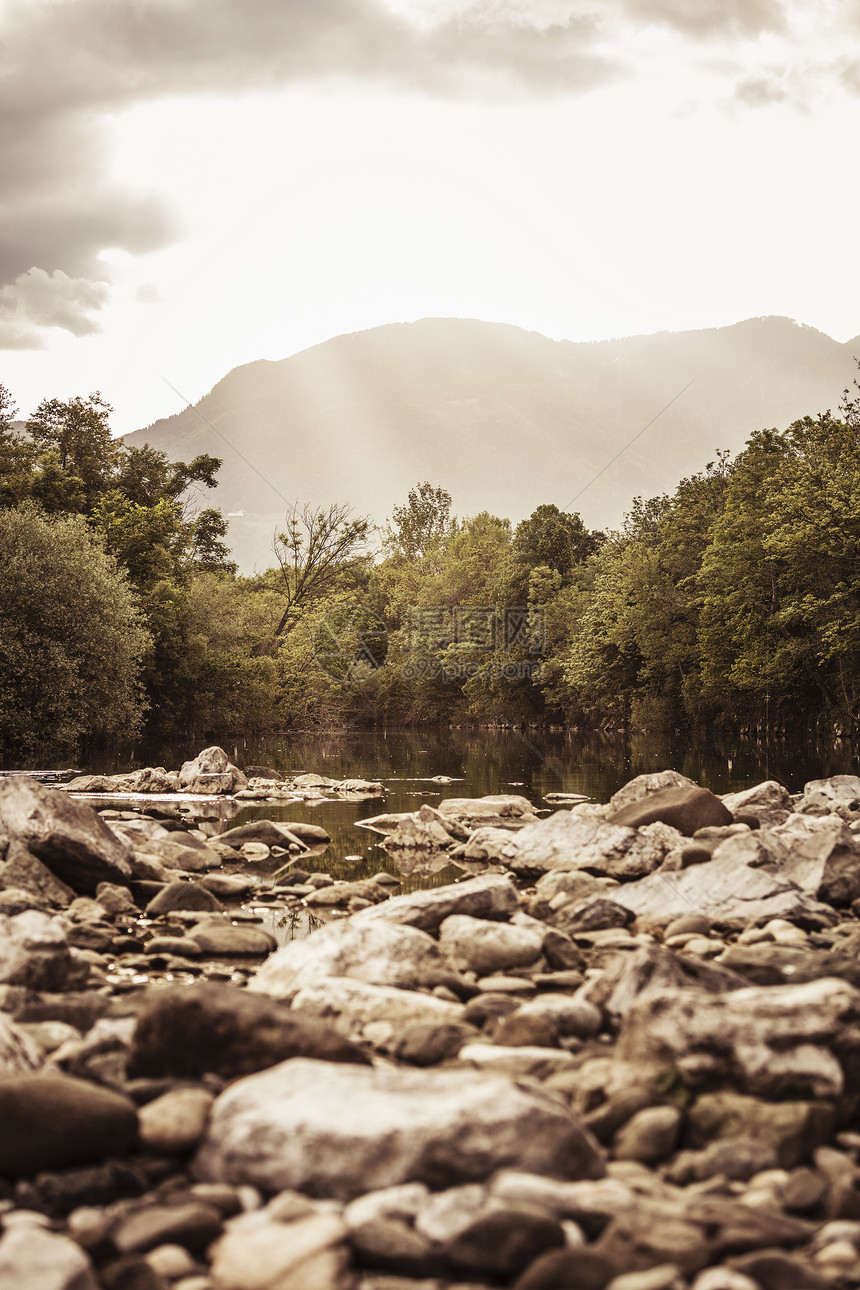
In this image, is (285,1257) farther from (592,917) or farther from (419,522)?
(419,522)

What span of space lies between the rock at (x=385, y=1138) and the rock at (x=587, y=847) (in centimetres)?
749

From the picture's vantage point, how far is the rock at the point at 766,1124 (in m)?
4.47

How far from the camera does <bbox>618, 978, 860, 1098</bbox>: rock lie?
482cm

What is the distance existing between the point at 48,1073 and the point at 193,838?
9078 millimetres

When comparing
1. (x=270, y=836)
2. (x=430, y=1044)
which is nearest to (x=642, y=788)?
(x=270, y=836)

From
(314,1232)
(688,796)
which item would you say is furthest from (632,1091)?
(688,796)

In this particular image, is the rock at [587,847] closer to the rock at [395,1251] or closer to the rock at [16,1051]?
the rock at [16,1051]

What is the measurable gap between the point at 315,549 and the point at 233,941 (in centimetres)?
5141

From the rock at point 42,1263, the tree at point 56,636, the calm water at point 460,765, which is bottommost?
the calm water at point 460,765

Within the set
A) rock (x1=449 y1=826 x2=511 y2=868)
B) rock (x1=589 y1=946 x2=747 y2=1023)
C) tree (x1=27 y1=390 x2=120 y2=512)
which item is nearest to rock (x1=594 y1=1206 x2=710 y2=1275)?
rock (x1=589 y1=946 x2=747 y2=1023)

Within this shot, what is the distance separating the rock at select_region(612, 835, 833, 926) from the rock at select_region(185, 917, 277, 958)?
356 centimetres

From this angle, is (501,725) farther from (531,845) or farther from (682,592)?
(531,845)

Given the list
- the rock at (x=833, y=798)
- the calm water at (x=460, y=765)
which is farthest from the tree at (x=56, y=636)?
the rock at (x=833, y=798)

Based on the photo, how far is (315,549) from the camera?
58938 mm
